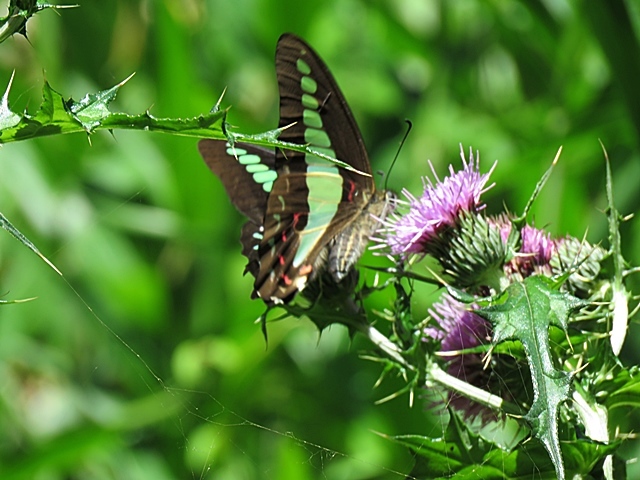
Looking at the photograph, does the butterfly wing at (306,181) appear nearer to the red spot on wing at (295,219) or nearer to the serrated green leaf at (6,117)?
the red spot on wing at (295,219)

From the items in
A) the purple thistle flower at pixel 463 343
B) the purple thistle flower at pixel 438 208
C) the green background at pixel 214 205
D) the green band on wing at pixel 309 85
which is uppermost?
the green band on wing at pixel 309 85

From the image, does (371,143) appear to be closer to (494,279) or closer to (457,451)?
(494,279)

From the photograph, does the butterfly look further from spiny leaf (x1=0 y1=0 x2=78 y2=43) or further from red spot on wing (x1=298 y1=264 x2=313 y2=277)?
spiny leaf (x1=0 y1=0 x2=78 y2=43)

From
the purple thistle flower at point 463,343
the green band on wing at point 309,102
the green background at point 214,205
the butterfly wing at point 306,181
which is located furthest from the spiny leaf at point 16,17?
the green background at point 214,205

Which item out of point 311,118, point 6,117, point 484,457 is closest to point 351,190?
point 311,118

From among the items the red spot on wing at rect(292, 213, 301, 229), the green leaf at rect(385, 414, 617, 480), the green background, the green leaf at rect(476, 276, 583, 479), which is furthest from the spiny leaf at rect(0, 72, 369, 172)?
the green background
